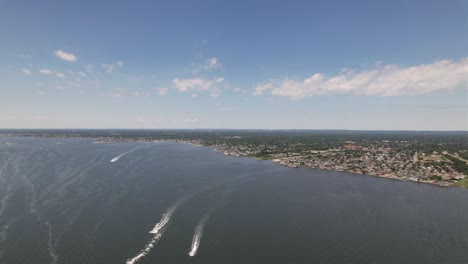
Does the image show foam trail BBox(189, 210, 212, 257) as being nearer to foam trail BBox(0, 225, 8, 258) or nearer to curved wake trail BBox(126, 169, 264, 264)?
curved wake trail BBox(126, 169, 264, 264)

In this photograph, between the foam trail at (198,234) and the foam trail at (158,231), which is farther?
the foam trail at (198,234)

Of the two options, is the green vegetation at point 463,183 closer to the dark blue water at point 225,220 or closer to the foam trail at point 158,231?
the dark blue water at point 225,220

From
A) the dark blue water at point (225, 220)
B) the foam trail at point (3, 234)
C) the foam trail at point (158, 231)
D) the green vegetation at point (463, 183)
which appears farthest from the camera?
the green vegetation at point (463, 183)

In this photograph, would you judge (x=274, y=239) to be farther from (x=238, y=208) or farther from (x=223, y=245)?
(x=238, y=208)

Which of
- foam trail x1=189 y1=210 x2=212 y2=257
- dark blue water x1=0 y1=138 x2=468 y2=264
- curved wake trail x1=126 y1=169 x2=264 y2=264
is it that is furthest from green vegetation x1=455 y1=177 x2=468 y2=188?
foam trail x1=189 y1=210 x2=212 y2=257

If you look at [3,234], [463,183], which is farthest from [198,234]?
[463,183]

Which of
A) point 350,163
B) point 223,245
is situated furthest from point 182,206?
point 350,163

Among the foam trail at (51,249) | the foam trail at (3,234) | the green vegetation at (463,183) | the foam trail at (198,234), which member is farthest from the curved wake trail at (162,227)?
the green vegetation at (463,183)
